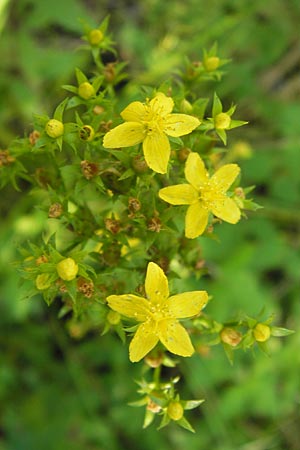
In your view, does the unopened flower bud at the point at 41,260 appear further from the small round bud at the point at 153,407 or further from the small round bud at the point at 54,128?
the small round bud at the point at 153,407

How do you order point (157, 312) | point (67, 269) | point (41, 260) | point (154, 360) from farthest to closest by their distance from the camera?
1. point (154, 360)
2. point (157, 312)
3. point (41, 260)
4. point (67, 269)

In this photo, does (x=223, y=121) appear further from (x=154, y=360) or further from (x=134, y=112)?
(x=154, y=360)

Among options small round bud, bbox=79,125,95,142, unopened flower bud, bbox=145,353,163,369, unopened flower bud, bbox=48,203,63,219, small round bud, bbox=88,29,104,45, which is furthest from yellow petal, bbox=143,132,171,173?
unopened flower bud, bbox=145,353,163,369

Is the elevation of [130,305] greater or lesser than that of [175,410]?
greater

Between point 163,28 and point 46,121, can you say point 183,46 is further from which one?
point 46,121

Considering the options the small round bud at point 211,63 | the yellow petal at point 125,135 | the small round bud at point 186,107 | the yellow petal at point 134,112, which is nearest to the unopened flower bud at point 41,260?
the yellow petal at point 125,135

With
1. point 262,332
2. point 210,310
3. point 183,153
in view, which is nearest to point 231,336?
point 262,332

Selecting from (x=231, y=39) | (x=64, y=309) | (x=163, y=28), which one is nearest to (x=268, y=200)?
(x=231, y=39)
